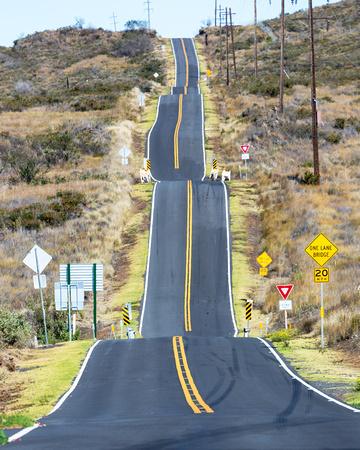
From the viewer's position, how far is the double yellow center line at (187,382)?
15.1 metres

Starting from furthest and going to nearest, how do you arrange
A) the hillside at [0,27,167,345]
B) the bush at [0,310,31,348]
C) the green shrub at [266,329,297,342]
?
the hillside at [0,27,167,345] → the green shrub at [266,329,297,342] → the bush at [0,310,31,348]

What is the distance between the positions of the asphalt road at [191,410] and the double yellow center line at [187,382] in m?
0.15

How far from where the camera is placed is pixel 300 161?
5662 centimetres

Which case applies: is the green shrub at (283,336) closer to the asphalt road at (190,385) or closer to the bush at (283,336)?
the bush at (283,336)

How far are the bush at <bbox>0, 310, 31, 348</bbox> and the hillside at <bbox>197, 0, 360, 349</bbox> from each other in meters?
10.8

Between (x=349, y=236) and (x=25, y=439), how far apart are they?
2967 centimetres

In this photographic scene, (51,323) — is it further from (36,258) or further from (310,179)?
(310,179)

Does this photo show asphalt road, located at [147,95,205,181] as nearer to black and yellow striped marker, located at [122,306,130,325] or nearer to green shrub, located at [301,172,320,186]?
green shrub, located at [301,172,320,186]

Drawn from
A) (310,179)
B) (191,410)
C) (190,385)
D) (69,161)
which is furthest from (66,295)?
(69,161)

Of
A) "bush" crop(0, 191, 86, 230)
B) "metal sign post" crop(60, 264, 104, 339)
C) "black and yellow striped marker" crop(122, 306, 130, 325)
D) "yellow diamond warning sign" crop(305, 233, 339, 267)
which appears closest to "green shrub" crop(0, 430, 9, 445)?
"yellow diamond warning sign" crop(305, 233, 339, 267)

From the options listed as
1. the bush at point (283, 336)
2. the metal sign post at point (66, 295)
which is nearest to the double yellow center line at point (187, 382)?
the bush at point (283, 336)

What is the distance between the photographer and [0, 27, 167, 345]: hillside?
128 ft

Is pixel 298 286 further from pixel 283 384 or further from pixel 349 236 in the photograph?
pixel 283 384

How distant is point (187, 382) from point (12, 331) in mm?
9193
